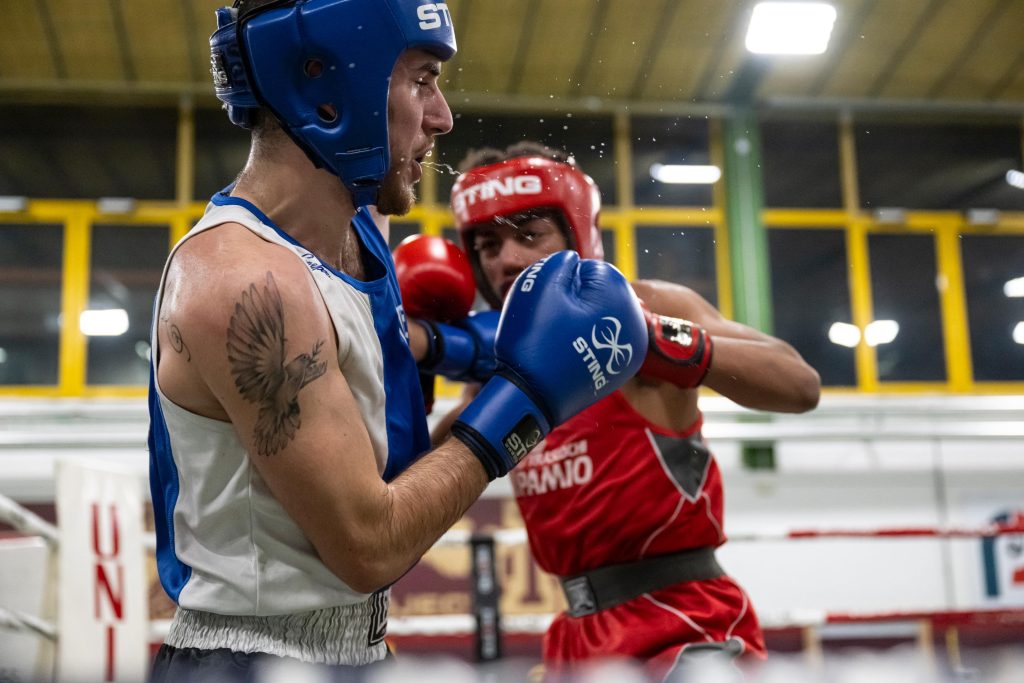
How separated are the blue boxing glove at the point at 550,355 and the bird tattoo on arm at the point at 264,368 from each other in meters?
0.21

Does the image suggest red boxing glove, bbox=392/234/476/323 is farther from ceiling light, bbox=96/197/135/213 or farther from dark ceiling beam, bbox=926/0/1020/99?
ceiling light, bbox=96/197/135/213

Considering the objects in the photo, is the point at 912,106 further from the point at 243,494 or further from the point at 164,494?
the point at 164,494

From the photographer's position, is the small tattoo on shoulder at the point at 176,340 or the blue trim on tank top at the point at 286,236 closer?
the small tattoo on shoulder at the point at 176,340

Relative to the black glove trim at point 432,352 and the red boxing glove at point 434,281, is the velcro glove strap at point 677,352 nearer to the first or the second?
the black glove trim at point 432,352

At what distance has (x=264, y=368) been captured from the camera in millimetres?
947

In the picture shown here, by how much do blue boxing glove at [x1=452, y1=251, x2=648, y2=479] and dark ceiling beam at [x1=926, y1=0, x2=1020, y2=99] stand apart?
0.42m

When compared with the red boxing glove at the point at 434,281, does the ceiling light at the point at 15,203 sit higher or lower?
higher

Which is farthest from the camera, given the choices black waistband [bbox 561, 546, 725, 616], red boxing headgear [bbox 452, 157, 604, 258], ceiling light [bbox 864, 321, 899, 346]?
ceiling light [bbox 864, 321, 899, 346]

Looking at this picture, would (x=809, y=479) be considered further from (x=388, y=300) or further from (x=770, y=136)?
(x=388, y=300)

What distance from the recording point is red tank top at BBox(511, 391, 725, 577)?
1563 mm

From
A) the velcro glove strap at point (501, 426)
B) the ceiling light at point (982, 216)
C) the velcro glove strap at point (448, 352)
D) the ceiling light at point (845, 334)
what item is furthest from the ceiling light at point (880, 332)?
the velcro glove strap at point (501, 426)

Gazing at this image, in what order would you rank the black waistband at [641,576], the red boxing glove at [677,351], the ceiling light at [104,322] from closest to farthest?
1. the red boxing glove at [677,351]
2. the black waistband at [641,576]
3. the ceiling light at [104,322]

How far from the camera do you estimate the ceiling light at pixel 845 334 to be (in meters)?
4.18

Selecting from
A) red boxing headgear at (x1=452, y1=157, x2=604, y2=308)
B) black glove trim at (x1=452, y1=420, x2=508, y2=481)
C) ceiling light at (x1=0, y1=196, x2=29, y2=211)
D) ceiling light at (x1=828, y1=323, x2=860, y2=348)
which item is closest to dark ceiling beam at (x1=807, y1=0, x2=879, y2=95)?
red boxing headgear at (x1=452, y1=157, x2=604, y2=308)
